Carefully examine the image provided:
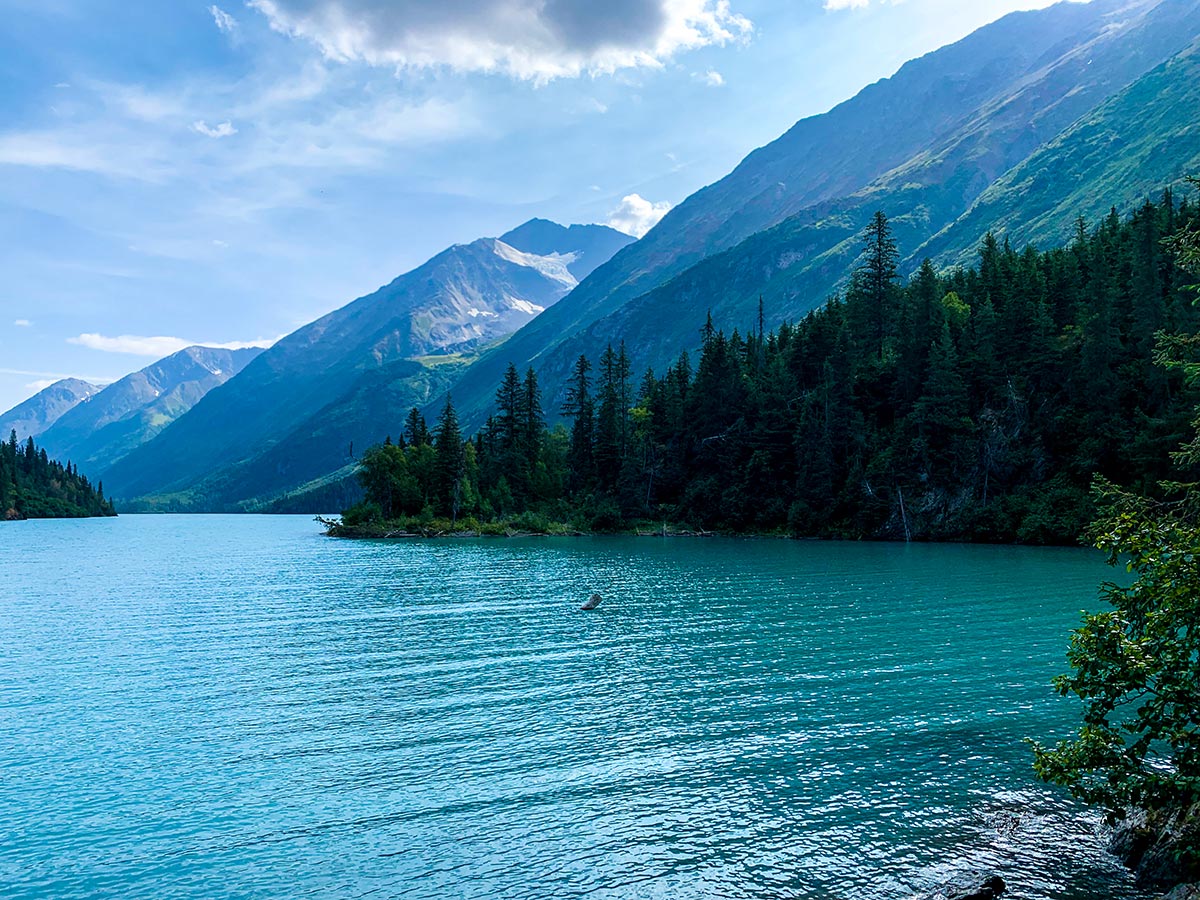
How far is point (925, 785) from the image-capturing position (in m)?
19.0

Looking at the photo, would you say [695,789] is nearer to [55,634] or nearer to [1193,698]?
[1193,698]

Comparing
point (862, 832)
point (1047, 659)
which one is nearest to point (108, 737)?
point (862, 832)

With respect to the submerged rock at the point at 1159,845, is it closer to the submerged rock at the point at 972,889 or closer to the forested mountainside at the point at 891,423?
the submerged rock at the point at 972,889

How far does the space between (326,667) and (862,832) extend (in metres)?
25.0

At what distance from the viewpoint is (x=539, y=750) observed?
71.5ft

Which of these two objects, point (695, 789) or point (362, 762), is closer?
point (695, 789)

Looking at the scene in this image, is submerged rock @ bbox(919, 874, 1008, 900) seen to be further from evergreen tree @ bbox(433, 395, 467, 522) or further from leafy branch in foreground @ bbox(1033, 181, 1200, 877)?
evergreen tree @ bbox(433, 395, 467, 522)

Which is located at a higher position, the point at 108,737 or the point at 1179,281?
the point at 1179,281

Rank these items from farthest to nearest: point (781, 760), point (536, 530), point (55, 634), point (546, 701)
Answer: point (536, 530) → point (55, 634) → point (546, 701) → point (781, 760)

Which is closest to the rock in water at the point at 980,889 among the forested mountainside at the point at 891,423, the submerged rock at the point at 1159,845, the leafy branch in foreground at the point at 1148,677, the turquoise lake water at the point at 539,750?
the turquoise lake water at the point at 539,750

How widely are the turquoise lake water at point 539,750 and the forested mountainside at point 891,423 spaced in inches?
2073

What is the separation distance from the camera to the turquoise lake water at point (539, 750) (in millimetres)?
14938

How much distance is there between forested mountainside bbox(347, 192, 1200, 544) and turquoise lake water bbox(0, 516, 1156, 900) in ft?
173

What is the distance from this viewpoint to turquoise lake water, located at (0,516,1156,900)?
49.0ft
